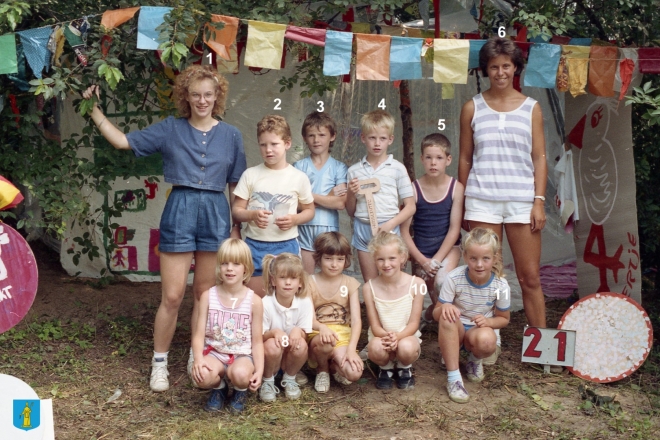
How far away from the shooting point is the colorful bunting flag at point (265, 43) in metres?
4.73

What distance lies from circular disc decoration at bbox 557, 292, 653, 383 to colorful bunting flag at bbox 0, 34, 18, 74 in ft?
11.7

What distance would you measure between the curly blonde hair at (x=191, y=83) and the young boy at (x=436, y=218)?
128 cm

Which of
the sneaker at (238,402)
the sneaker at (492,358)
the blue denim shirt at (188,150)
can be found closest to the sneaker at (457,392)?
the sneaker at (492,358)

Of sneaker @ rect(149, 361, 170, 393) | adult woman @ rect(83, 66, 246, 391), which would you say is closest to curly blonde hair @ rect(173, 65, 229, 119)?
adult woman @ rect(83, 66, 246, 391)

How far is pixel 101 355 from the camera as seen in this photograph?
205 inches

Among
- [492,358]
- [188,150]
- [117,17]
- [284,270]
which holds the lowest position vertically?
[492,358]

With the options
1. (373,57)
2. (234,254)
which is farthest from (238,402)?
(373,57)

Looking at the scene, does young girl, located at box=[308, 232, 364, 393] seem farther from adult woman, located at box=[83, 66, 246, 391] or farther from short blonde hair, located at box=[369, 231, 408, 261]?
adult woman, located at box=[83, 66, 246, 391]

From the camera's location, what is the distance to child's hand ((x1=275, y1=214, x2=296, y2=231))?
→ 458 centimetres

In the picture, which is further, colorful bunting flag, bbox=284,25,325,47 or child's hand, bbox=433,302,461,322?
colorful bunting flag, bbox=284,25,325,47

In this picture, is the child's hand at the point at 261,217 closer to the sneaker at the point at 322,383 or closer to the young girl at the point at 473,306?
the sneaker at the point at 322,383

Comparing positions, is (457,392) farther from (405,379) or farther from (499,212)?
(499,212)

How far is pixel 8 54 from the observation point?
456 cm

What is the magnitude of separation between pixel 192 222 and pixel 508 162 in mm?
1889
